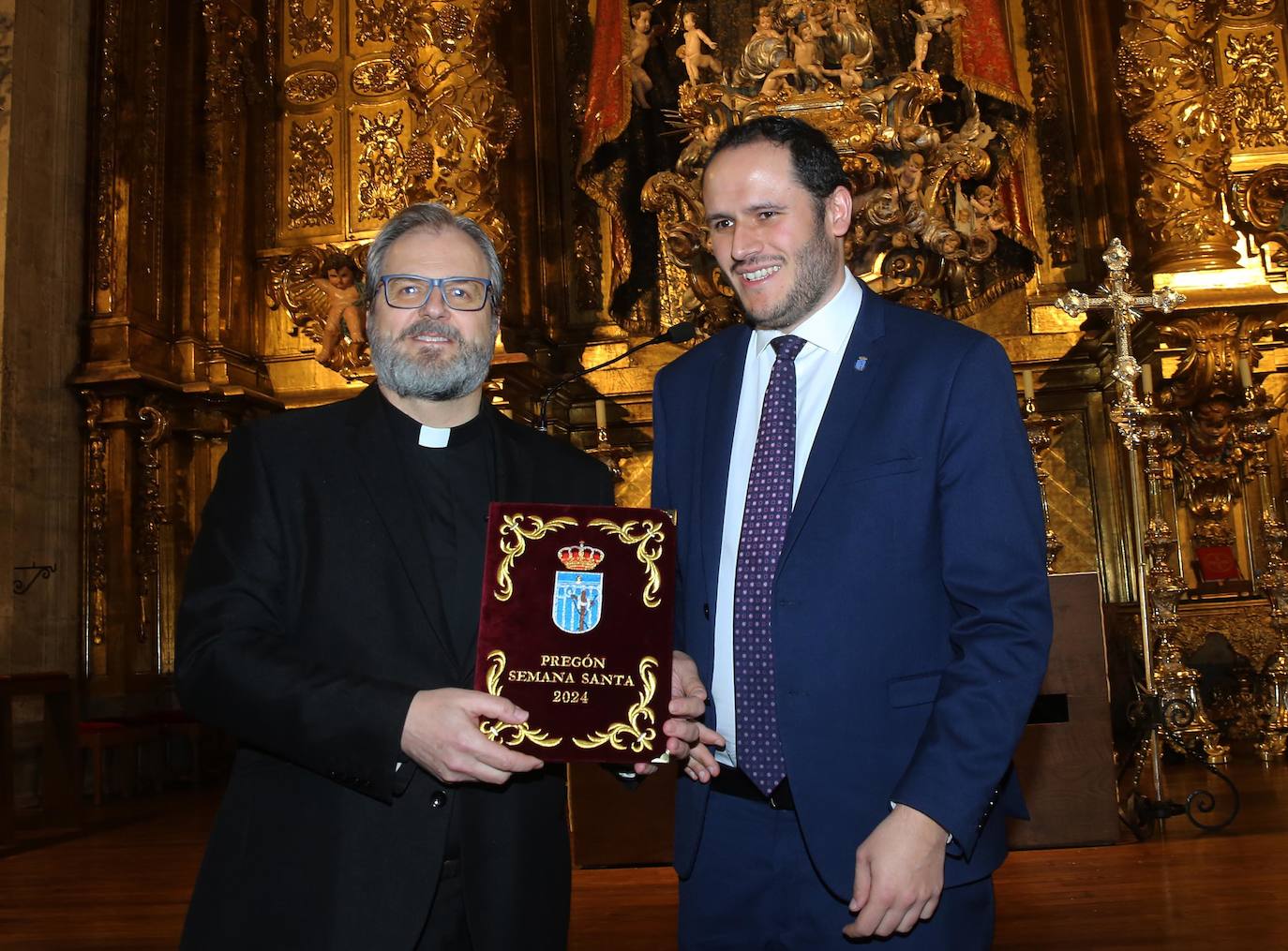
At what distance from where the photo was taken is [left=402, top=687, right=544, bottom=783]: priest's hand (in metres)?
1.73

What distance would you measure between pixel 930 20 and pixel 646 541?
7.49 m

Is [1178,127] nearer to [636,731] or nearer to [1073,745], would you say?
[1073,745]

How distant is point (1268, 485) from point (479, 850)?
776 cm

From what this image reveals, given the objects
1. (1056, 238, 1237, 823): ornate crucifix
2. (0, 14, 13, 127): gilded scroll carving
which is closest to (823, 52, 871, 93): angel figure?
(1056, 238, 1237, 823): ornate crucifix

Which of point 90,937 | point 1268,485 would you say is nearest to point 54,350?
point 90,937

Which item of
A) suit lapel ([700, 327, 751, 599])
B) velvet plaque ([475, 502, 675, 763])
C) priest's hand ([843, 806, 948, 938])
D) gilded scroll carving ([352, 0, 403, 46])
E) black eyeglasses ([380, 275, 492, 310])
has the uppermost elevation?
gilded scroll carving ([352, 0, 403, 46])

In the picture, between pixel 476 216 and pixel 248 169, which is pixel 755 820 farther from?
pixel 248 169

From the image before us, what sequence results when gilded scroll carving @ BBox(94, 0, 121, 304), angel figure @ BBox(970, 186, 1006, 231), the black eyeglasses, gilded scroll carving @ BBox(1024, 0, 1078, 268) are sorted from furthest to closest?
1. gilded scroll carving @ BBox(1024, 0, 1078, 268)
2. angel figure @ BBox(970, 186, 1006, 231)
3. gilded scroll carving @ BBox(94, 0, 121, 304)
4. the black eyeglasses

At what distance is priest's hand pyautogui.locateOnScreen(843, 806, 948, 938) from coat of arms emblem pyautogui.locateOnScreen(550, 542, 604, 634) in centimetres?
54

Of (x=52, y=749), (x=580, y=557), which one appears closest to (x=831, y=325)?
(x=580, y=557)

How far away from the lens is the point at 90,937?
386 centimetres

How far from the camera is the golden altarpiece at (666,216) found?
7.85 meters

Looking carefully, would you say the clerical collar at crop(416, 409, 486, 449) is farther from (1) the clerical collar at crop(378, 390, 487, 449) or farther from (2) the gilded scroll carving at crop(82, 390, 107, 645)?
(2) the gilded scroll carving at crop(82, 390, 107, 645)

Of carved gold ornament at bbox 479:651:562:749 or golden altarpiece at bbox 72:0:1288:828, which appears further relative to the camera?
golden altarpiece at bbox 72:0:1288:828
